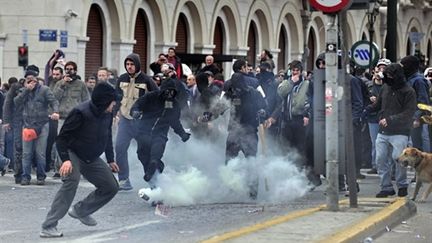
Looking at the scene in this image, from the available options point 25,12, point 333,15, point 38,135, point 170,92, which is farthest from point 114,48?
point 333,15

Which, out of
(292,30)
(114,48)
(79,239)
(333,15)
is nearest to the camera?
(79,239)

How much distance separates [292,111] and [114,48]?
15.4 meters

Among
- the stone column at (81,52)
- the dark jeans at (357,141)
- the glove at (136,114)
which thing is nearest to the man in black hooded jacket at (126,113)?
the glove at (136,114)

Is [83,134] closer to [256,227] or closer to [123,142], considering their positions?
[256,227]

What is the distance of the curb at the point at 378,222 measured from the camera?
10.5 metres

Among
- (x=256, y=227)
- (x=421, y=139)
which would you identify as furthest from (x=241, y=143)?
(x=421, y=139)

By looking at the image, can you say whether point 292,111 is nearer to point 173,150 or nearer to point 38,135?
point 173,150

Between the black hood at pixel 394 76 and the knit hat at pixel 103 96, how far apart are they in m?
4.75

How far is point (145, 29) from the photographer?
106ft

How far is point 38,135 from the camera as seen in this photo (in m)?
16.8

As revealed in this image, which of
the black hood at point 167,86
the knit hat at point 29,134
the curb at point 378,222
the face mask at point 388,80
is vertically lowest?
the curb at point 378,222

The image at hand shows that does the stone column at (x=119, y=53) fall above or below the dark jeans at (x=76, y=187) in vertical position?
above

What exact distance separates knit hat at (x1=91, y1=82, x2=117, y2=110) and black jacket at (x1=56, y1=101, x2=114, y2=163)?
65 millimetres

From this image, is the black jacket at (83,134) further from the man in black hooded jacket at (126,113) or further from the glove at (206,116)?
the man in black hooded jacket at (126,113)
